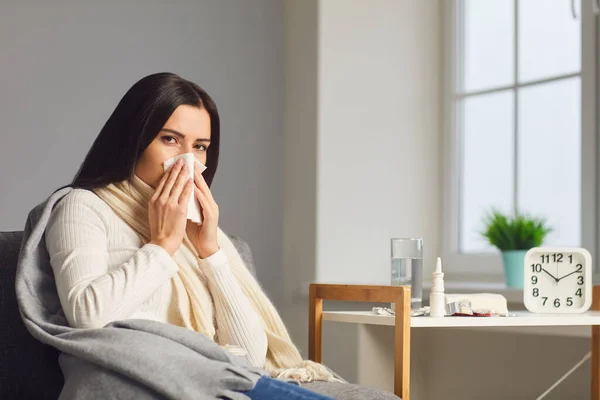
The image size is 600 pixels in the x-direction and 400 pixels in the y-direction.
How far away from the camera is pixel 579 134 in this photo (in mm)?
2553

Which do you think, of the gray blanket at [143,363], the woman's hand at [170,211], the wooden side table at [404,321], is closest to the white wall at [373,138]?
the wooden side table at [404,321]

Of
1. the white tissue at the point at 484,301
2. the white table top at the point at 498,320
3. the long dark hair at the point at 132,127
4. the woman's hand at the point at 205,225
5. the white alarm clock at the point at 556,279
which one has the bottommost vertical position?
the white table top at the point at 498,320

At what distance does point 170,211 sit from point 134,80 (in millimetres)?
1193

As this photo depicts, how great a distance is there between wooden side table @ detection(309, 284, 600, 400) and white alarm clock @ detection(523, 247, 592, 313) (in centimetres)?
5

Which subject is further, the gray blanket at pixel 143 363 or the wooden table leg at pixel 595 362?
the wooden table leg at pixel 595 362

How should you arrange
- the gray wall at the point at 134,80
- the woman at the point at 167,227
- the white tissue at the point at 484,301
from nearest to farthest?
the woman at the point at 167,227 < the white tissue at the point at 484,301 < the gray wall at the point at 134,80

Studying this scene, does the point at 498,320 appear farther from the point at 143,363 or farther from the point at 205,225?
the point at 143,363

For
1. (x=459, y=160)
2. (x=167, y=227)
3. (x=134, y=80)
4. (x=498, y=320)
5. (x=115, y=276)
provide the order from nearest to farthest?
1. (x=115, y=276)
2. (x=167, y=227)
3. (x=498, y=320)
4. (x=134, y=80)
5. (x=459, y=160)

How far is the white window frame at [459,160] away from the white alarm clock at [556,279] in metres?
0.51

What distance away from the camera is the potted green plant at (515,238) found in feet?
8.00

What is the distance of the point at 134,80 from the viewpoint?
279 centimetres

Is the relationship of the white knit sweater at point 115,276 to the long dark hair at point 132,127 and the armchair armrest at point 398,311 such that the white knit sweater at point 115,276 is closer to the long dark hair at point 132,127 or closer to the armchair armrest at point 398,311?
the long dark hair at point 132,127

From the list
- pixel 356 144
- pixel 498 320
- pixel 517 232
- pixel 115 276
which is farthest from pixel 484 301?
pixel 356 144

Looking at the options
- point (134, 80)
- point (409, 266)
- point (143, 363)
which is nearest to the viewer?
point (143, 363)
